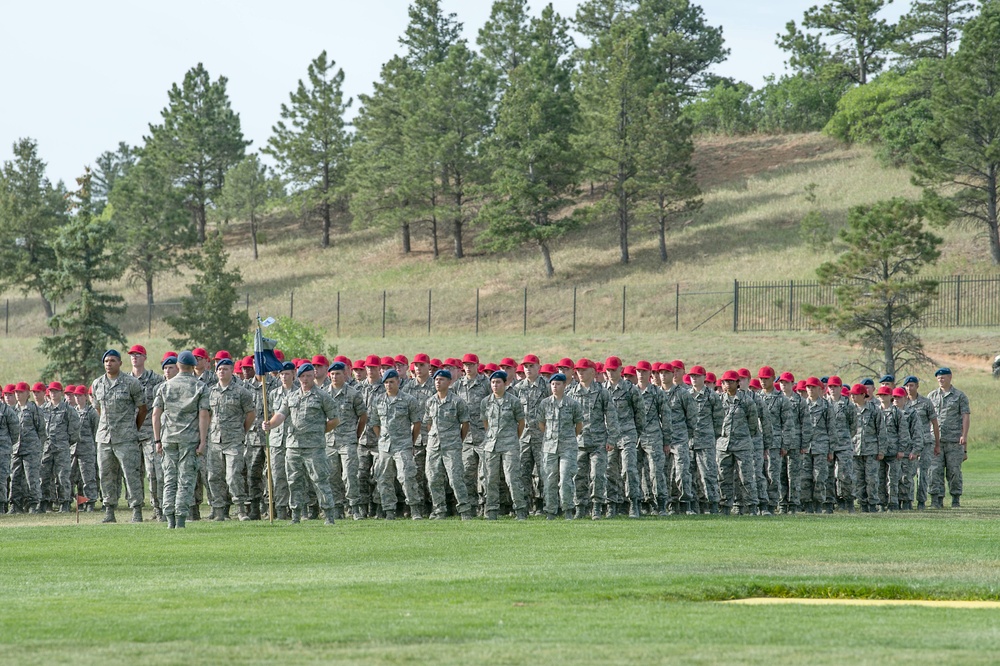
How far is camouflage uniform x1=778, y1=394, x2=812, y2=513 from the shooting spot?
20.2 m

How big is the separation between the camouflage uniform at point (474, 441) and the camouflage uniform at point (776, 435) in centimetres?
425

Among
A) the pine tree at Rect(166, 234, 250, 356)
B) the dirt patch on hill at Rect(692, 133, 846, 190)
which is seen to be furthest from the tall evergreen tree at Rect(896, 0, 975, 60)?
the pine tree at Rect(166, 234, 250, 356)

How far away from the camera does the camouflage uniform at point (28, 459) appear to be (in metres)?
21.2

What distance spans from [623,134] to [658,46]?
23.2m

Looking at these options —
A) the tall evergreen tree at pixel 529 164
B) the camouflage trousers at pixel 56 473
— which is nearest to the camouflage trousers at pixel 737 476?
the camouflage trousers at pixel 56 473

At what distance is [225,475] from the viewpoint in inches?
719

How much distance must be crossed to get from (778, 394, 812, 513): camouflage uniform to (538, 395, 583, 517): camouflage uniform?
408cm

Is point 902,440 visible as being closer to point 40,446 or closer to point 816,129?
point 40,446

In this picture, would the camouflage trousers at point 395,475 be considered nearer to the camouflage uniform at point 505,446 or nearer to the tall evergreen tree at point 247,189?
the camouflage uniform at point 505,446

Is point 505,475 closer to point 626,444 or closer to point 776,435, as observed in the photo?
point 626,444

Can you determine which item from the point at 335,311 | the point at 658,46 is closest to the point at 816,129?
the point at 658,46

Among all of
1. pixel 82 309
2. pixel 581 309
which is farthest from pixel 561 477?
pixel 581 309

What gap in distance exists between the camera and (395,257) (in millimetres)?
77312

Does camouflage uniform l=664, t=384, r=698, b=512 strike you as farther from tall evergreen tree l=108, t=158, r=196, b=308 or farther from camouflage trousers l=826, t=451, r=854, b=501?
tall evergreen tree l=108, t=158, r=196, b=308
